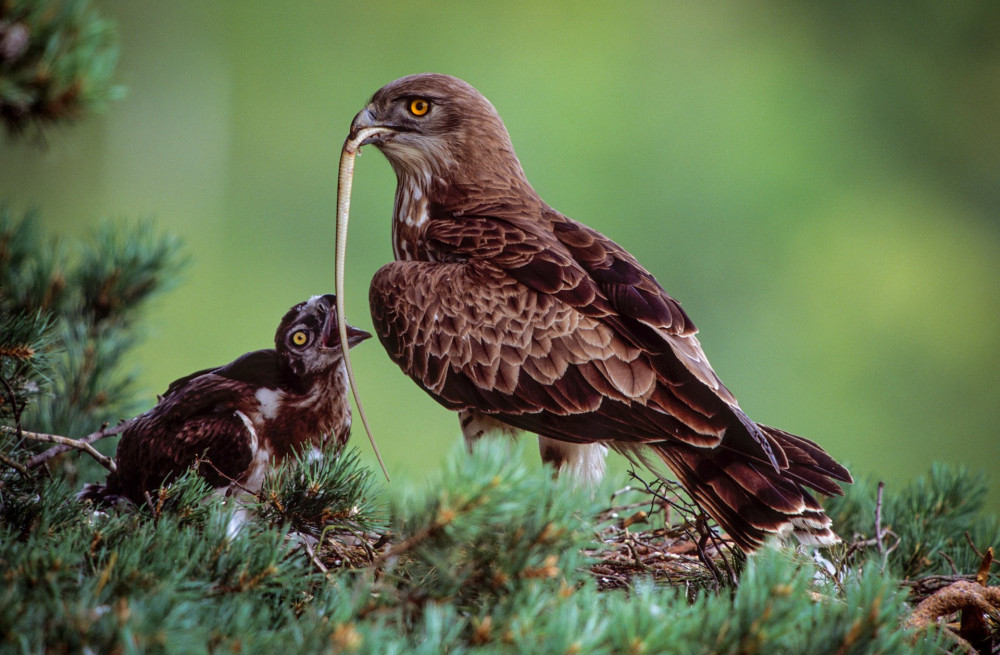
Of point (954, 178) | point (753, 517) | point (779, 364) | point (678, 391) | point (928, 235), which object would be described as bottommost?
point (753, 517)

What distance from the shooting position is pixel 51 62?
43.5 inches

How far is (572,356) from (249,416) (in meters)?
0.56

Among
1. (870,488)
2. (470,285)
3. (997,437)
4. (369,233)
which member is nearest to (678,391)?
(470,285)

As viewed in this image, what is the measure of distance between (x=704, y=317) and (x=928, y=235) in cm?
162

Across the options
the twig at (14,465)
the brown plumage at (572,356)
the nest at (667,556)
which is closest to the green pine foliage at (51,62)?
the twig at (14,465)

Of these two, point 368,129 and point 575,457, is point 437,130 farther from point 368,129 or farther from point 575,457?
point 575,457

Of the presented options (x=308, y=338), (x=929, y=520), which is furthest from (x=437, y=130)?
(x=929, y=520)

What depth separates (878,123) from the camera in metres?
6.10

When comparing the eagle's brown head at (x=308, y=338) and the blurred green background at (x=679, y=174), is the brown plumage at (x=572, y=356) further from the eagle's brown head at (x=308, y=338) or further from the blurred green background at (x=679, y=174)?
the blurred green background at (x=679, y=174)

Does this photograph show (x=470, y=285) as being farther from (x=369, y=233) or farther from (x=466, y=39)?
(x=466, y=39)

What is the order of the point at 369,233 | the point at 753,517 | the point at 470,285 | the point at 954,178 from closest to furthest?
the point at 753,517 < the point at 470,285 < the point at 369,233 < the point at 954,178

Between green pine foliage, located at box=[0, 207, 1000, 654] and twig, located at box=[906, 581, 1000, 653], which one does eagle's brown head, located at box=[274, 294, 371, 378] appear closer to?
green pine foliage, located at box=[0, 207, 1000, 654]

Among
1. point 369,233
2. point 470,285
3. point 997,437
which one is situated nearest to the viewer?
point 470,285

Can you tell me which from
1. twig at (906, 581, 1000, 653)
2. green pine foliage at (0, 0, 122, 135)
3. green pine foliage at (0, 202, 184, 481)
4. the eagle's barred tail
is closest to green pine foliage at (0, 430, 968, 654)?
twig at (906, 581, 1000, 653)
